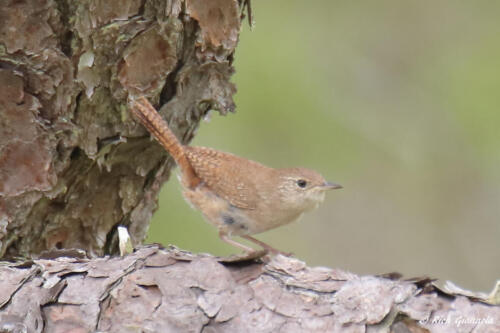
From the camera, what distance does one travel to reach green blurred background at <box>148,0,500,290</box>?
17.7 feet

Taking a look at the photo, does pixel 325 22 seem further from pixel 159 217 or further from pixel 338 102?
pixel 159 217

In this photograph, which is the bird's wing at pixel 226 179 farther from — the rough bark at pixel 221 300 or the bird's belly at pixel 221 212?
the rough bark at pixel 221 300

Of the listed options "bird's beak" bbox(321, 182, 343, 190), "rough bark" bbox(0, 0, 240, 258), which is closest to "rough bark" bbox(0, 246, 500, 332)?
"rough bark" bbox(0, 0, 240, 258)

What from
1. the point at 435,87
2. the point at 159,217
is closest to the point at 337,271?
the point at 159,217

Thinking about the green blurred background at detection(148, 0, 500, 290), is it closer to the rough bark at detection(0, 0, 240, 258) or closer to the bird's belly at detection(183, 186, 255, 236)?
the bird's belly at detection(183, 186, 255, 236)

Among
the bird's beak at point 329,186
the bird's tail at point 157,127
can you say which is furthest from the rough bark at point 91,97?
the bird's beak at point 329,186

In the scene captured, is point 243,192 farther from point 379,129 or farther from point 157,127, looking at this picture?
point 379,129

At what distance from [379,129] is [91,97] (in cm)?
261

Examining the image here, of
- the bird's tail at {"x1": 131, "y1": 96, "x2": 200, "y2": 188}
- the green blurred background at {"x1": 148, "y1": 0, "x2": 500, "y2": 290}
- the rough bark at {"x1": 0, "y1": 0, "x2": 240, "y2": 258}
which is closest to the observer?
the rough bark at {"x1": 0, "y1": 0, "x2": 240, "y2": 258}

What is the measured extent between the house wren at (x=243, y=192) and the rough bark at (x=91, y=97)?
60 cm

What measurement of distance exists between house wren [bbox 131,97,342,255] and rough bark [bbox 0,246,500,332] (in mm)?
1479

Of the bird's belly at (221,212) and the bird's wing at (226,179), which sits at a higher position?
the bird's wing at (226,179)

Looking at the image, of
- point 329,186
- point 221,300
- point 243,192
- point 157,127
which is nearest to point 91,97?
point 157,127

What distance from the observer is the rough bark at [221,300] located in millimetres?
2930
